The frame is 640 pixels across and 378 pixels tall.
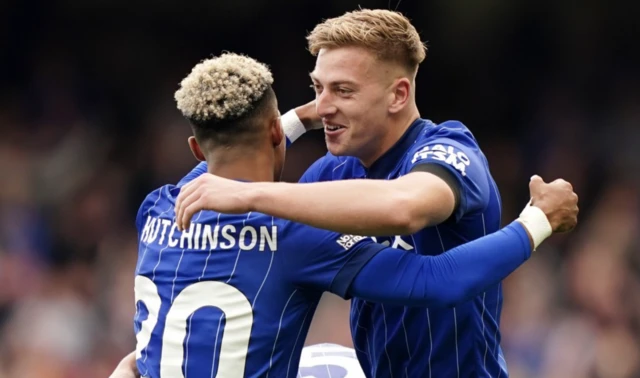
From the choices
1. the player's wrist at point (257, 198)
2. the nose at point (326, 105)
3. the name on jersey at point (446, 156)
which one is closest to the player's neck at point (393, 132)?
the nose at point (326, 105)

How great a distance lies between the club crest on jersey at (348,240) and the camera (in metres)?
3.01

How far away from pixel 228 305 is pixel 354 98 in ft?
3.12

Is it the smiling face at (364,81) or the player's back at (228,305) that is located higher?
the smiling face at (364,81)

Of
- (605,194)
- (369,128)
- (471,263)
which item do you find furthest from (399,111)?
(605,194)

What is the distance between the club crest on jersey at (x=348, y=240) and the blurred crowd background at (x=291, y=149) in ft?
14.9

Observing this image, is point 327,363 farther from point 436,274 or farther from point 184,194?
point 184,194

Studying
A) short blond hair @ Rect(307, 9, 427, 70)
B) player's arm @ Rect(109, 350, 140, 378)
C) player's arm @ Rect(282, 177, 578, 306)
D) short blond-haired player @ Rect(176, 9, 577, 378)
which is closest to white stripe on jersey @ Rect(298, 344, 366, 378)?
short blond-haired player @ Rect(176, 9, 577, 378)

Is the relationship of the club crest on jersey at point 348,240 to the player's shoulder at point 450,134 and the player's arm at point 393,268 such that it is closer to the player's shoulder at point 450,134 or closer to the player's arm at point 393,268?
the player's arm at point 393,268

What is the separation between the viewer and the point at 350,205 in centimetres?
286

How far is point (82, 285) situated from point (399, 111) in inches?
200

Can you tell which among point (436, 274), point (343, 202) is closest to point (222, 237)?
point (343, 202)

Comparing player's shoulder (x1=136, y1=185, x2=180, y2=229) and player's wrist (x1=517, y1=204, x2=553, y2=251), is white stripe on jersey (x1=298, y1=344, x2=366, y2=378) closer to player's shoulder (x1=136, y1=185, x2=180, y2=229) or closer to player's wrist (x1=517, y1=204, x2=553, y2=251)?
player's shoulder (x1=136, y1=185, x2=180, y2=229)

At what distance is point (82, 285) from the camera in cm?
808

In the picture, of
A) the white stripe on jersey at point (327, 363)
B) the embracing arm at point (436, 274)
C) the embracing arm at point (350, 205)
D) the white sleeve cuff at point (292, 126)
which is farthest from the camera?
the white sleeve cuff at point (292, 126)
